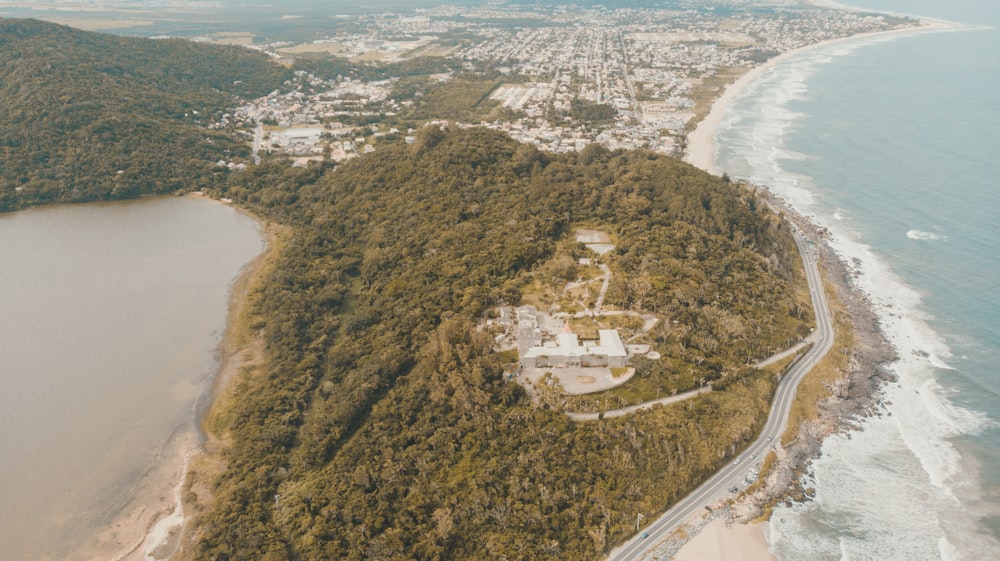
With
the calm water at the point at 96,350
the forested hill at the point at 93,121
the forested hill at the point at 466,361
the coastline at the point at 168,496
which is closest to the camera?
the forested hill at the point at 466,361

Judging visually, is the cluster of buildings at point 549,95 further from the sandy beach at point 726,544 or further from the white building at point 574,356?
the sandy beach at point 726,544

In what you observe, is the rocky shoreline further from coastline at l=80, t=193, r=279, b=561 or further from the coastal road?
coastline at l=80, t=193, r=279, b=561

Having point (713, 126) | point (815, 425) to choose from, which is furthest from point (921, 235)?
point (713, 126)

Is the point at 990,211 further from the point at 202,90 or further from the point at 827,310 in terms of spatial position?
the point at 202,90

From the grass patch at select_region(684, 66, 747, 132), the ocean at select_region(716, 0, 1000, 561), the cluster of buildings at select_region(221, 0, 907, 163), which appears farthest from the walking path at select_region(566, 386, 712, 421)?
the grass patch at select_region(684, 66, 747, 132)

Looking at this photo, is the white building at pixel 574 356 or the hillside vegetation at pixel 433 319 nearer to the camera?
the hillside vegetation at pixel 433 319

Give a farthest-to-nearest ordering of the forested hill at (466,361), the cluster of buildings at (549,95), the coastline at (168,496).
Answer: the cluster of buildings at (549,95), the coastline at (168,496), the forested hill at (466,361)

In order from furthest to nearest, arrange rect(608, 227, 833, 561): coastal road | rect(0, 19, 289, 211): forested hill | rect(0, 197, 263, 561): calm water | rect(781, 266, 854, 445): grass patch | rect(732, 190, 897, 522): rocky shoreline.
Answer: rect(0, 19, 289, 211): forested hill
rect(781, 266, 854, 445): grass patch
rect(0, 197, 263, 561): calm water
rect(732, 190, 897, 522): rocky shoreline
rect(608, 227, 833, 561): coastal road

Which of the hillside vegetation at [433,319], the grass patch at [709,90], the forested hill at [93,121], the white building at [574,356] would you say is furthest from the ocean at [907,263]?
the forested hill at [93,121]
